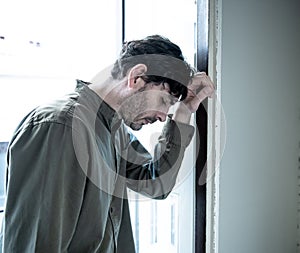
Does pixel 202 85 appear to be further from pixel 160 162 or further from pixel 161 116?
pixel 160 162

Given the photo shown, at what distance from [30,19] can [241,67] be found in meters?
0.77

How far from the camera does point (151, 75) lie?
754mm

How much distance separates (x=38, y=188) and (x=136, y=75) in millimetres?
372

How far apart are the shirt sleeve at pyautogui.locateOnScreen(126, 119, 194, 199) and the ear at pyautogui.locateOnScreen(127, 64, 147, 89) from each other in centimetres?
19

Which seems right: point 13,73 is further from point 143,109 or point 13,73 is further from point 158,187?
point 158,187

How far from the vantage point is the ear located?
2.46 ft

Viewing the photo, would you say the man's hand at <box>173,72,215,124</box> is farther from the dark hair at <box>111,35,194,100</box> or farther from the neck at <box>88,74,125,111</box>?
the neck at <box>88,74,125,111</box>

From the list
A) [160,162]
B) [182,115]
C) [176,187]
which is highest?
[182,115]

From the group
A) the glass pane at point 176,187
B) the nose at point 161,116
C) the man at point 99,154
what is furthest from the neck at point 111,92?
the glass pane at point 176,187

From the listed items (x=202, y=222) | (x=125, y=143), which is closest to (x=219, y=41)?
(x=125, y=143)

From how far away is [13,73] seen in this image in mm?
978

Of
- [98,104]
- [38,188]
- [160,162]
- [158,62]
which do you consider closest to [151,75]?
[158,62]

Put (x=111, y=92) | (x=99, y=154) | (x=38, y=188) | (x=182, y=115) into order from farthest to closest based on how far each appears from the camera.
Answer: (x=182, y=115)
(x=111, y=92)
(x=99, y=154)
(x=38, y=188)

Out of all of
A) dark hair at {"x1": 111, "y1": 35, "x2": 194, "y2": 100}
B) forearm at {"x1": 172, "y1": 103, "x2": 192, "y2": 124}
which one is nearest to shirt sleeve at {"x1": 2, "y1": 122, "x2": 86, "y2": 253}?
dark hair at {"x1": 111, "y1": 35, "x2": 194, "y2": 100}
